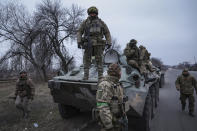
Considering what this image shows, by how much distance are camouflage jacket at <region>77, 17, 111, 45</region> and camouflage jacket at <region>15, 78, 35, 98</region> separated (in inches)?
91.7

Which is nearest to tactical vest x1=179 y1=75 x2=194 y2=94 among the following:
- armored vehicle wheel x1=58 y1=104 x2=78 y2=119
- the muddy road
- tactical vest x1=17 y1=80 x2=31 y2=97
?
the muddy road

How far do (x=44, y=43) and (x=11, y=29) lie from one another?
3.38 m

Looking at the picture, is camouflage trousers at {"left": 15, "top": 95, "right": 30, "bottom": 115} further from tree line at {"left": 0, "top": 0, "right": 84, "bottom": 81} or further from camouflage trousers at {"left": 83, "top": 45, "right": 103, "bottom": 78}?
tree line at {"left": 0, "top": 0, "right": 84, "bottom": 81}

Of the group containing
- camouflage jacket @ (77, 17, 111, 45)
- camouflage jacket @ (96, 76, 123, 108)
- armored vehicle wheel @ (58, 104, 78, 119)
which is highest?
camouflage jacket @ (77, 17, 111, 45)

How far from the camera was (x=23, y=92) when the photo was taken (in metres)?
4.58

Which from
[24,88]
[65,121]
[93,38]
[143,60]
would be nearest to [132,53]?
[143,60]

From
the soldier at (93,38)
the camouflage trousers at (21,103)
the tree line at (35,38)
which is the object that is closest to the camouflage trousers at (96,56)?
the soldier at (93,38)

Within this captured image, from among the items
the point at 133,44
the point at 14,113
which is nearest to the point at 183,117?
the point at 133,44

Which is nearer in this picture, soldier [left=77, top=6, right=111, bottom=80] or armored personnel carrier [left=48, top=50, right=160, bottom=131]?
armored personnel carrier [left=48, top=50, right=160, bottom=131]

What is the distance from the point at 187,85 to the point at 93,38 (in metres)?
3.46

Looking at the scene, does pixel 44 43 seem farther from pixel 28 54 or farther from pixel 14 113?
pixel 14 113

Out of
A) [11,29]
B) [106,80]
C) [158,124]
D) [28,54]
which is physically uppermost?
[11,29]

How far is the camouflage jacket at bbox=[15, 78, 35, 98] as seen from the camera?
457 cm

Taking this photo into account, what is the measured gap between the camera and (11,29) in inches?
553
